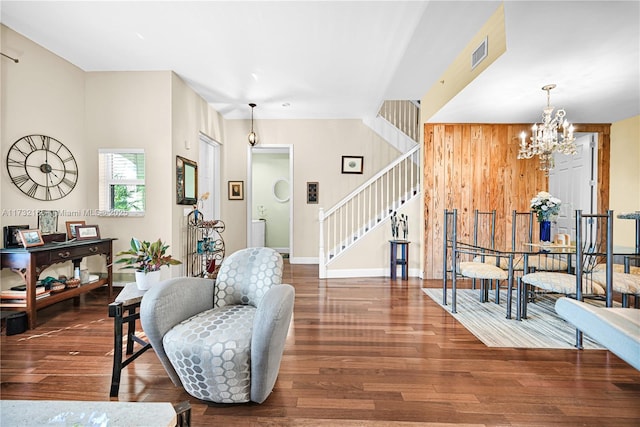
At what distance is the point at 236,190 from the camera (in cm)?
636

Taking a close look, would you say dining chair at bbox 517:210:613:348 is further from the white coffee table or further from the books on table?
the books on table

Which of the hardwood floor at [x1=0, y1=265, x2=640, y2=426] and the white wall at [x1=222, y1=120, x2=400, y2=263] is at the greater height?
the white wall at [x1=222, y1=120, x2=400, y2=263]

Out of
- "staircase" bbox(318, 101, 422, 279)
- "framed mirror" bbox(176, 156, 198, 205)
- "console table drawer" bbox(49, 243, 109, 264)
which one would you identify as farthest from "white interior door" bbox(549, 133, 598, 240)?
"console table drawer" bbox(49, 243, 109, 264)

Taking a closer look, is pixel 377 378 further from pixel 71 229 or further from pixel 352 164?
pixel 352 164

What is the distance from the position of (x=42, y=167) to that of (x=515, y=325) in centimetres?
525

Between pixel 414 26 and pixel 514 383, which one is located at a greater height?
pixel 414 26

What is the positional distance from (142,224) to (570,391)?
4.57m

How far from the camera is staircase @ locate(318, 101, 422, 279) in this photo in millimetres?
5430

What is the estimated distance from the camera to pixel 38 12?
291 centimetres

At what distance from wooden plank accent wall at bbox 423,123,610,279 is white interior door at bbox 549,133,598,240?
0.46 m

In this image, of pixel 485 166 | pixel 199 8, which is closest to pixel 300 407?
pixel 199 8

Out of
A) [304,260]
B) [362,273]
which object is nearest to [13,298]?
[362,273]

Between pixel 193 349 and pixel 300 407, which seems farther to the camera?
pixel 300 407

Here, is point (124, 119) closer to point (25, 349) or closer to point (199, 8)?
point (199, 8)
